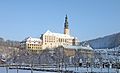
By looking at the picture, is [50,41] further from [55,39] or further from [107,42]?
[107,42]

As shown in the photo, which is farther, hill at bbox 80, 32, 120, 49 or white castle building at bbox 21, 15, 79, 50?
white castle building at bbox 21, 15, 79, 50

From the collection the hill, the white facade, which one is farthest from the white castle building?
the hill

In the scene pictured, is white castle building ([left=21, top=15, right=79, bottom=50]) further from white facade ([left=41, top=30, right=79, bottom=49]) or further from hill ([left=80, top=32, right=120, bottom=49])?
hill ([left=80, top=32, right=120, bottom=49])

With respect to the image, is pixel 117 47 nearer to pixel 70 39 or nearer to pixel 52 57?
pixel 52 57

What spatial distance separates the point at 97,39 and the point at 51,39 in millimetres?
19971

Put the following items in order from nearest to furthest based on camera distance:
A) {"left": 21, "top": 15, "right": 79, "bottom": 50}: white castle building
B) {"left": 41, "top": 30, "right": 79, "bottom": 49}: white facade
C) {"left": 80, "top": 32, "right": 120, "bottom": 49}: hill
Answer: {"left": 80, "top": 32, "right": 120, "bottom": 49}: hill → {"left": 21, "top": 15, "right": 79, "bottom": 50}: white castle building → {"left": 41, "top": 30, "right": 79, "bottom": 49}: white facade

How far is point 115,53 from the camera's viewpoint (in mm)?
109188

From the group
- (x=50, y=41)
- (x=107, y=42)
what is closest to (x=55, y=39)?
(x=50, y=41)

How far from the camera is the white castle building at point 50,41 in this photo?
459ft

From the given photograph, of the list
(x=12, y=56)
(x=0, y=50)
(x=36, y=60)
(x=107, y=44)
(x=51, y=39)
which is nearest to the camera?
(x=36, y=60)

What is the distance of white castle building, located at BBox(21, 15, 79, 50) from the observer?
139875mm

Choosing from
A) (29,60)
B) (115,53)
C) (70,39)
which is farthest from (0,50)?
(70,39)

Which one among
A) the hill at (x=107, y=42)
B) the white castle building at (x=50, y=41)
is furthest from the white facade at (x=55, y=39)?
the hill at (x=107, y=42)

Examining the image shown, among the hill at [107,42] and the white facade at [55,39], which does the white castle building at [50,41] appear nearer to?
the white facade at [55,39]
